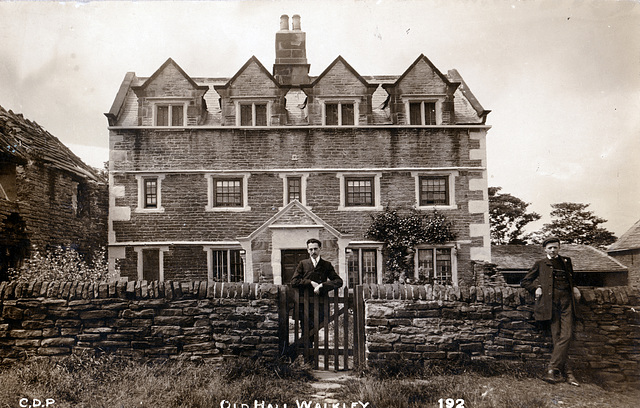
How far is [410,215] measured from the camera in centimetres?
1138

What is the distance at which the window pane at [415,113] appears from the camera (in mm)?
11805

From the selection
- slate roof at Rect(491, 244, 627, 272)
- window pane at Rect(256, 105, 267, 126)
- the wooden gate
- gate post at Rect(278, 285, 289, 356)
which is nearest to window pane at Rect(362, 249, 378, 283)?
slate roof at Rect(491, 244, 627, 272)

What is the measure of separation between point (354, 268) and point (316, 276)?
17.5 feet

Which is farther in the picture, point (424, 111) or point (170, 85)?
point (424, 111)

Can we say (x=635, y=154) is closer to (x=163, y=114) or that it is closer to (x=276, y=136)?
(x=276, y=136)

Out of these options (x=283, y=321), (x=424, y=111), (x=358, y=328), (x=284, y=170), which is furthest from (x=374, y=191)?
(x=283, y=321)

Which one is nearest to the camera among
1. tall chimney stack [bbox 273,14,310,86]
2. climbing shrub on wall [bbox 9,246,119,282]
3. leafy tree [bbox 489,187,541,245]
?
climbing shrub on wall [bbox 9,246,119,282]

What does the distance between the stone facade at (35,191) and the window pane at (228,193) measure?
3.04 meters

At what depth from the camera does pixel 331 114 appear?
473 inches

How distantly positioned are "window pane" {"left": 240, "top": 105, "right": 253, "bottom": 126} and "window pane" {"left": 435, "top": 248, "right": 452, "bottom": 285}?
642 centimetres

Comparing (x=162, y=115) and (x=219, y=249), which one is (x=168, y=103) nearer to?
(x=162, y=115)

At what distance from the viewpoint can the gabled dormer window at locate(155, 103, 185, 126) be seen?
38.3ft

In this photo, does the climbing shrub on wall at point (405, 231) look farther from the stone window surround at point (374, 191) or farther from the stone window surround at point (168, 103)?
the stone window surround at point (168, 103)

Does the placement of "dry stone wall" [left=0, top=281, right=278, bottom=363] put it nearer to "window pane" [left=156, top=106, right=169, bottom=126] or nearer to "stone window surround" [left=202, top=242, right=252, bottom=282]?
"stone window surround" [left=202, top=242, right=252, bottom=282]
